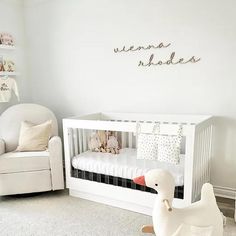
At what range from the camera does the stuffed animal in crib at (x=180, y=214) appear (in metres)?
1.39

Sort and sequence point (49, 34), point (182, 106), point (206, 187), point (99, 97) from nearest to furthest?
point (206, 187), point (182, 106), point (99, 97), point (49, 34)

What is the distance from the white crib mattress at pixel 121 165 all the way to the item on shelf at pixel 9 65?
1.67 metres

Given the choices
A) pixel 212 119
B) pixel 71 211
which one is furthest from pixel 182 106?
pixel 71 211

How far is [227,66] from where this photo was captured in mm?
2432

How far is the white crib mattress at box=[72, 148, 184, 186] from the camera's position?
2227 mm

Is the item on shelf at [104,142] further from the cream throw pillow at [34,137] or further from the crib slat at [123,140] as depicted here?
the cream throw pillow at [34,137]

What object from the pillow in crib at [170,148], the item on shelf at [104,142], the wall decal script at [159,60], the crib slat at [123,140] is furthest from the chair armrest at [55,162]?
the wall decal script at [159,60]

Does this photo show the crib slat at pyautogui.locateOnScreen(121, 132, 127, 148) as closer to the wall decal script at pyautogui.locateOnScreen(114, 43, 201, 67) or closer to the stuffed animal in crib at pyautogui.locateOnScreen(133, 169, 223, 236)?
the wall decal script at pyautogui.locateOnScreen(114, 43, 201, 67)

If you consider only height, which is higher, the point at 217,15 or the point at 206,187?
the point at 217,15

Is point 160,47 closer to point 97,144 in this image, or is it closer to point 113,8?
point 113,8

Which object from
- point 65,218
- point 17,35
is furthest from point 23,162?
point 17,35

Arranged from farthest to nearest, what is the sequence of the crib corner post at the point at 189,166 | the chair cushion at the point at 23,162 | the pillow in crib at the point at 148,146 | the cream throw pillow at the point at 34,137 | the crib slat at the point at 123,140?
1. the crib slat at the point at 123,140
2. the cream throw pillow at the point at 34,137
3. the chair cushion at the point at 23,162
4. the pillow in crib at the point at 148,146
5. the crib corner post at the point at 189,166

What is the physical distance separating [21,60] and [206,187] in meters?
3.17

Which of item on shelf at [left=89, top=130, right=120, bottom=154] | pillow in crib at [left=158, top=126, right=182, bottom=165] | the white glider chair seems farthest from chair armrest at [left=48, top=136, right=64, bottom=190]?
pillow in crib at [left=158, top=126, right=182, bottom=165]
